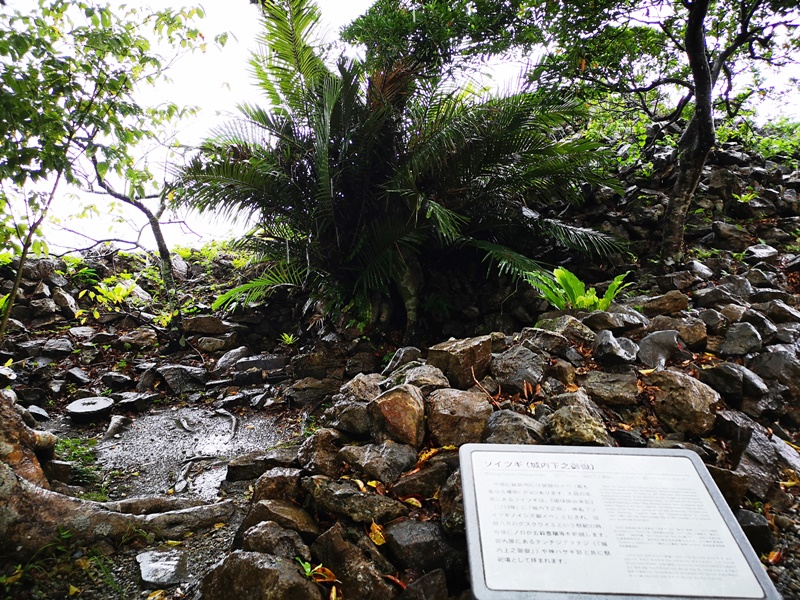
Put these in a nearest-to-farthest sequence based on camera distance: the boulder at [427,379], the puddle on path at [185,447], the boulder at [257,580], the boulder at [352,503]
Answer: the boulder at [257,580] < the boulder at [352,503] < the boulder at [427,379] < the puddle on path at [185,447]

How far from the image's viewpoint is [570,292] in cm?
355

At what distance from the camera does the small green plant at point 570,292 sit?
3424 millimetres

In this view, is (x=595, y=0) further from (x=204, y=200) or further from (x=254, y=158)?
(x=204, y=200)

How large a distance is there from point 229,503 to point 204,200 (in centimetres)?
293

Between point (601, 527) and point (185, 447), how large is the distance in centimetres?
334

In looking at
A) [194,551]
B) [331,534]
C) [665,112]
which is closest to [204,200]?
[194,551]

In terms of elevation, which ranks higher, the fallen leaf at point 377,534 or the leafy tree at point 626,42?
the leafy tree at point 626,42

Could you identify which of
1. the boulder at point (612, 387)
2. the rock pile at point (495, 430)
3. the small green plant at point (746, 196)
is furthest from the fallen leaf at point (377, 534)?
the small green plant at point (746, 196)

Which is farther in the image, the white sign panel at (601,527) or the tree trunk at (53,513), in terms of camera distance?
the tree trunk at (53,513)

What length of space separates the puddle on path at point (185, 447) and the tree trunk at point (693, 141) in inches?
156

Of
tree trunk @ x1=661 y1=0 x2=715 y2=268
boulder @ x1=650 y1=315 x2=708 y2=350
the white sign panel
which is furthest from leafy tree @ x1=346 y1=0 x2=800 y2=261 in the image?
the white sign panel

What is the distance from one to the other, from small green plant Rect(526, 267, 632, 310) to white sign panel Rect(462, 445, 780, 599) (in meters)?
2.00

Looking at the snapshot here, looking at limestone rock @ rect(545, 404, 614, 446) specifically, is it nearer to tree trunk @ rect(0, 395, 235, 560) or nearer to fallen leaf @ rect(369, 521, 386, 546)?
fallen leaf @ rect(369, 521, 386, 546)

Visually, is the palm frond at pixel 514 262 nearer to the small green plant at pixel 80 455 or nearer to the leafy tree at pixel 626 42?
the leafy tree at pixel 626 42
